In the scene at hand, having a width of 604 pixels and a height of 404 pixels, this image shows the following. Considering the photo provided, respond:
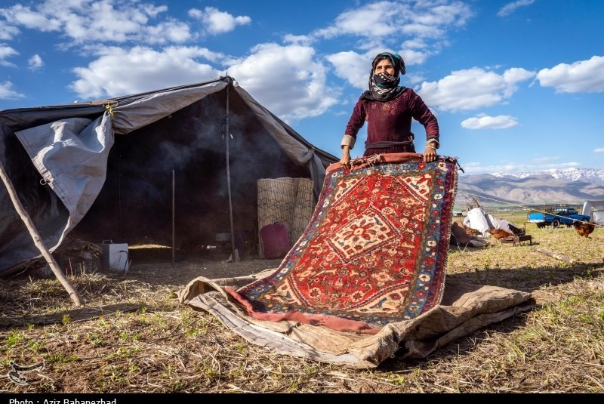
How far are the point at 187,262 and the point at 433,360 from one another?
18.0 ft

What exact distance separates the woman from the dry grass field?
5.73 ft

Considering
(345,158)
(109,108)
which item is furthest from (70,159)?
(345,158)

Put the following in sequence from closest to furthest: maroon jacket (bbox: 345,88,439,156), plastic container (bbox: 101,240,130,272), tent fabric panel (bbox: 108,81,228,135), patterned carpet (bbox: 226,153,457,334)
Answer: patterned carpet (bbox: 226,153,457,334)
maroon jacket (bbox: 345,88,439,156)
plastic container (bbox: 101,240,130,272)
tent fabric panel (bbox: 108,81,228,135)

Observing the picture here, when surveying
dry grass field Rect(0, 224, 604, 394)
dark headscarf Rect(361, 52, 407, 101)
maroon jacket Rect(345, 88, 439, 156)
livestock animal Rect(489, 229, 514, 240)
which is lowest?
livestock animal Rect(489, 229, 514, 240)

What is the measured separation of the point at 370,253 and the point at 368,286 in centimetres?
34

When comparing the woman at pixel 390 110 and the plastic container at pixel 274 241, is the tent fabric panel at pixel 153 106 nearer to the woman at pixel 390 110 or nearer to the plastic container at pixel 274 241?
the plastic container at pixel 274 241

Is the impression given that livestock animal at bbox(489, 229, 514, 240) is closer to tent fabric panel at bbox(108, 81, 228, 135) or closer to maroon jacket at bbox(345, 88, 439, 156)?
maroon jacket at bbox(345, 88, 439, 156)

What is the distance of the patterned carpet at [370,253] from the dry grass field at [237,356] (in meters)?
0.42

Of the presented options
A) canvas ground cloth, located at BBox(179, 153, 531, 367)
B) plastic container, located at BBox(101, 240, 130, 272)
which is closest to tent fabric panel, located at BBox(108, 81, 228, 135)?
plastic container, located at BBox(101, 240, 130, 272)

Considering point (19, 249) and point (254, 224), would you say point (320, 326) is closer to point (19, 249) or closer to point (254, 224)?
point (19, 249)

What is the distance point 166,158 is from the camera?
7.40 meters

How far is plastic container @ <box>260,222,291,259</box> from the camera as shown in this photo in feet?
22.1

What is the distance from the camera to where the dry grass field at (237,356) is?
1.75 metres

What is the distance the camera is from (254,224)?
25.7ft
